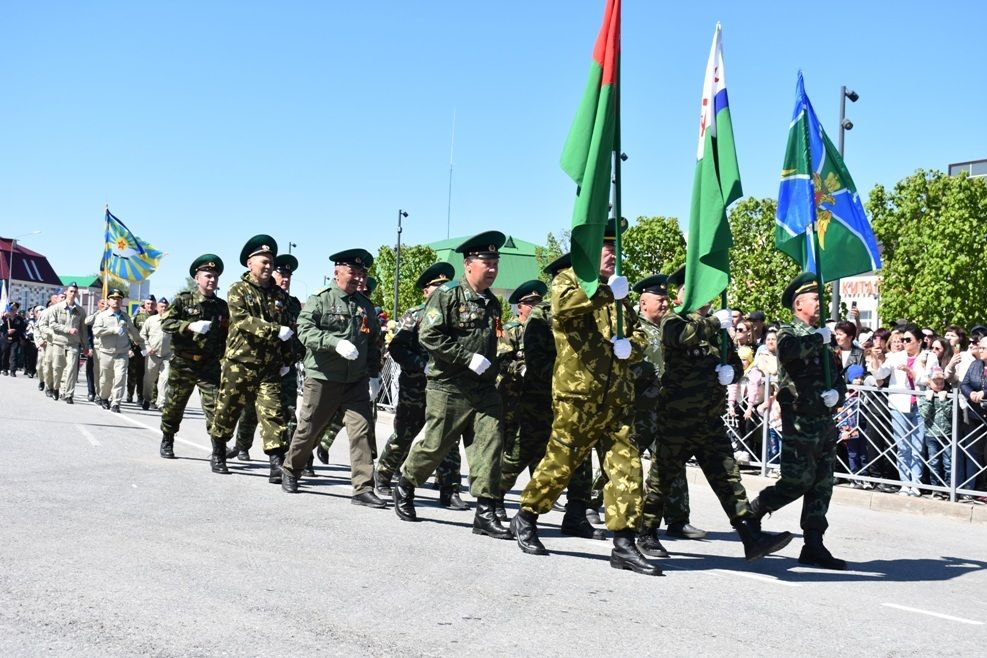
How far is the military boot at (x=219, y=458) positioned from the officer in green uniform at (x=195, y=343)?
2.57 feet

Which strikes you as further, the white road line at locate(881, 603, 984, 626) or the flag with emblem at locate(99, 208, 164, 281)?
the flag with emblem at locate(99, 208, 164, 281)

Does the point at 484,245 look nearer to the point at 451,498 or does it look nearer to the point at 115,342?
the point at 451,498

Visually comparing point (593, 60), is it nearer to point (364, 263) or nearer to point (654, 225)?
point (364, 263)

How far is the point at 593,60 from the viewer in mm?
6637

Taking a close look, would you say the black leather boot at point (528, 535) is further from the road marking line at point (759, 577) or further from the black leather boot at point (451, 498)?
the black leather boot at point (451, 498)

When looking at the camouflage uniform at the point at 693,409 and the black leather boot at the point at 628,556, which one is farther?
the camouflage uniform at the point at 693,409

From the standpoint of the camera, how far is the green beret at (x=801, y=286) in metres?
7.25

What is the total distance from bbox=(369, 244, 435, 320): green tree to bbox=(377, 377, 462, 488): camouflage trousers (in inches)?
2038

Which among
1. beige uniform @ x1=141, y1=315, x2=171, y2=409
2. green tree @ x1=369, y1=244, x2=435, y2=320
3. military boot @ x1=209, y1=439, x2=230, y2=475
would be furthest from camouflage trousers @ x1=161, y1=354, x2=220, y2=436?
green tree @ x1=369, y1=244, x2=435, y2=320

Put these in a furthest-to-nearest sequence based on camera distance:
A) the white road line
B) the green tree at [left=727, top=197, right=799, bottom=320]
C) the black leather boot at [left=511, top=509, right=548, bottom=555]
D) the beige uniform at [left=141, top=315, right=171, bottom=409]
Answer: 1. the green tree at [left=727, top=197, right=799, bottom=320]
2. the beige uniform at [left=141, top=315, right=171, bottom=409]
3. the black leather boot at [left=511, top=509, right=548, bottom=555]
4. the white road line

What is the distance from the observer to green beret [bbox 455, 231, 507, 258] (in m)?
7.47

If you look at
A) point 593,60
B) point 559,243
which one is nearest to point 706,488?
point 593,60

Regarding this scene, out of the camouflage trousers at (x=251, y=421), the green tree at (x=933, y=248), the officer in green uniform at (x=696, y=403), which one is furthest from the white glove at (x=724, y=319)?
the green tree at (x=933, y=248)

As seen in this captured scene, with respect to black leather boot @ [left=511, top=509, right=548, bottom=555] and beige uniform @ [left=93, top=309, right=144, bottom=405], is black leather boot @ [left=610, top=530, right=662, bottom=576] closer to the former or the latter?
black leather boot @ [left=511, top=509, right=548, bottom=555]
